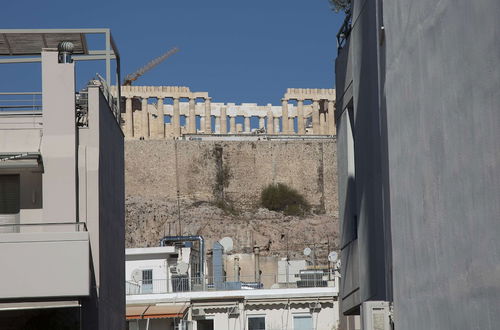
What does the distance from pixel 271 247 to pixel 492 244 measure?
2790 inches

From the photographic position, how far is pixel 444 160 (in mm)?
7344

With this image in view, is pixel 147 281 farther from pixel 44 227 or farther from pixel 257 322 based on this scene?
pixel 44 227

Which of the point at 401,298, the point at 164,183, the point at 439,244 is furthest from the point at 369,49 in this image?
the point at 164,183

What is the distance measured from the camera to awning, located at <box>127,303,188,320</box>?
30.4m

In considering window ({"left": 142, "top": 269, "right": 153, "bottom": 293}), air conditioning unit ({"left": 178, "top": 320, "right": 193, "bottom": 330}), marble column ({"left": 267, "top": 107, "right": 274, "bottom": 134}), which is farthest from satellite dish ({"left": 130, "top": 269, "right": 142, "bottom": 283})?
marble column ({"left": 267, "top": 107, "right": 274, "bottom": 134})

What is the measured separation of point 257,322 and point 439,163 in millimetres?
27405

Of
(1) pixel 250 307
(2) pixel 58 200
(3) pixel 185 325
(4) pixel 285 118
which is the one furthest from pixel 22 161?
(4) pixel 285 118

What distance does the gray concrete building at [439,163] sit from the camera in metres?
6.25

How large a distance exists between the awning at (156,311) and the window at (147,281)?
3.33 m

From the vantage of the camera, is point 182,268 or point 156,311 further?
point 182,268

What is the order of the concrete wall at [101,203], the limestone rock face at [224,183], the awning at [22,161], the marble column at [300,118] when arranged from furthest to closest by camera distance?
1. the marble column at [300,118]
2. the limestone rock face at [224,183]
3. the concrete wall at [101,203]
4. the awning at [22,161]

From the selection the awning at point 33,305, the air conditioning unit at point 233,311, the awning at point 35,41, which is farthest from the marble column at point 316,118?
the awning at point 33,305

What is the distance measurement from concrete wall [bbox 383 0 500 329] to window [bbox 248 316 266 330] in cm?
2484

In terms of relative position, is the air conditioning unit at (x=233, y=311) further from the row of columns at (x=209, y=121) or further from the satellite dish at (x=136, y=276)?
the row of columns at (x=209, y=121)
